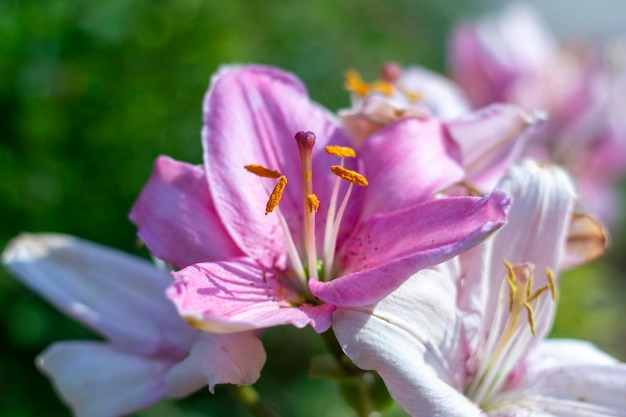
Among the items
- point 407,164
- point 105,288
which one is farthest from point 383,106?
point 105,288

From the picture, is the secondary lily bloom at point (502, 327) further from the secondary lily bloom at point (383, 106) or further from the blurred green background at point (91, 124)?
the blurred green background at point (91, 124)

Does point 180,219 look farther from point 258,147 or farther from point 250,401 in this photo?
point 250,401

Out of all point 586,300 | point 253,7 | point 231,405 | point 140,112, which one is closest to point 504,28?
point 253,7

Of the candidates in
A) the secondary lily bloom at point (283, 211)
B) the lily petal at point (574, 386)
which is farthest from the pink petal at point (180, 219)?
the lily petal at point (574, 386)

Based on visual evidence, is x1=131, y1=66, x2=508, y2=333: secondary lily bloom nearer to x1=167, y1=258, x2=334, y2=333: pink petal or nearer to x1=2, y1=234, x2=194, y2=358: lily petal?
x1=167, y1=258, x2=334, y2=333: pink petal

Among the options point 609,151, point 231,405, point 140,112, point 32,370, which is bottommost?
point 231,405

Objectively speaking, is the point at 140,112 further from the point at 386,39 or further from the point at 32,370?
the point at 386,39

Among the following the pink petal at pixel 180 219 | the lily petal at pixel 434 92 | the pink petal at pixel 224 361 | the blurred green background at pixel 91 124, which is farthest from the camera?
the blurred green background at pixel 91 124
